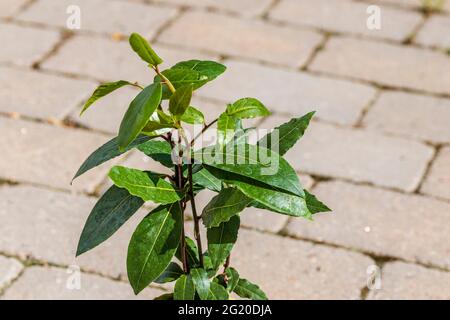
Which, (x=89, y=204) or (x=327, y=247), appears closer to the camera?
(x=327, y=247)

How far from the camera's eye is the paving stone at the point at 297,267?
305cm

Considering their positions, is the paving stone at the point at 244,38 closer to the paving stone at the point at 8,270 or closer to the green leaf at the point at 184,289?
the paving stone at the point at 8,270

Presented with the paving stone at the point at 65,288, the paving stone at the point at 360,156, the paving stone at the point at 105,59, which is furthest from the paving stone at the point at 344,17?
the paving stone at the point at 65,288

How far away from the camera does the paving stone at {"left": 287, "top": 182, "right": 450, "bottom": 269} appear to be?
324 cm

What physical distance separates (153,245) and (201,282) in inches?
8.2

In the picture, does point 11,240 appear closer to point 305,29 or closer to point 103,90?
point 103,90

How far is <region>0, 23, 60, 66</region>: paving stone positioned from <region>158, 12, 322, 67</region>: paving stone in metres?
0.55

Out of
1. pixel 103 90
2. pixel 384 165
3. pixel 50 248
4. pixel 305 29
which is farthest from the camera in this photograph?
pixel 305 29

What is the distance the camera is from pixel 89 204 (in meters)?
3.46

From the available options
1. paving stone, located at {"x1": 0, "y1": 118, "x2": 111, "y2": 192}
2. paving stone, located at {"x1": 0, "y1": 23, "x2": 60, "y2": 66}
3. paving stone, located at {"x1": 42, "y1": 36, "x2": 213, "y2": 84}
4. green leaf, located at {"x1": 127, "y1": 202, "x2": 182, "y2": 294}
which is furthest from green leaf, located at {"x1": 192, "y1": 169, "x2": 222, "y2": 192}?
paving stone, located at {"x1": 0, "y1": 23, "x2": 60, "y2": 66}
